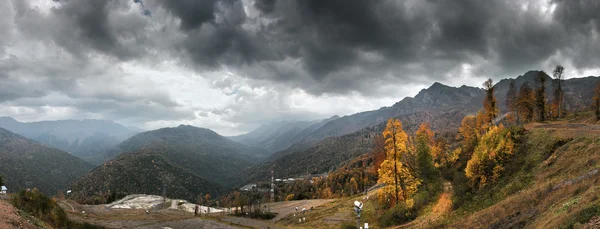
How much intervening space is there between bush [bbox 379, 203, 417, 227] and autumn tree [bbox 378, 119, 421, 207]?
1.35 m

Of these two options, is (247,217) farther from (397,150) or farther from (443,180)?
(397,150)

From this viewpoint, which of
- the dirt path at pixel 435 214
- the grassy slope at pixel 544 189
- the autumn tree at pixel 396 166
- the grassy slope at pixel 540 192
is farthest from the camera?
the autumn tree at pixel 396 166

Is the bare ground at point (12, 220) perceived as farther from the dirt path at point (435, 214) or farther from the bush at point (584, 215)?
the dirt path at point (435, 214)

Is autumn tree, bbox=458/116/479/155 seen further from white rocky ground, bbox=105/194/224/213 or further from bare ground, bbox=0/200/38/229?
white rocky ground, bbox=105/194/224/213

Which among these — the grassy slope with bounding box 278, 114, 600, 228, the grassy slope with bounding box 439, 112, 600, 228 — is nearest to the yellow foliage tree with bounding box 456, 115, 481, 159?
the grassy slope with bounding box 278, 114, 600, 228

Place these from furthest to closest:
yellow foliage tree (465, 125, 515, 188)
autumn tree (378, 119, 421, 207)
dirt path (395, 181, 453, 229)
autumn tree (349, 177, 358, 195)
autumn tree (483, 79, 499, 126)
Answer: autumn tree (349, 177, 358, 195), autumn tree (483, 79, 499, 126), autumn tree (378, 119, 421, 207), yellow foliage tree (465, 125, 515, 188), dirt path (395, 181, 453, 229)

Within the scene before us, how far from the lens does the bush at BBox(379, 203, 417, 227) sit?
48.4 m

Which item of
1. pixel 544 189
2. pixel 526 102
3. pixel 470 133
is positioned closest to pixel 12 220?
pixel 544 189

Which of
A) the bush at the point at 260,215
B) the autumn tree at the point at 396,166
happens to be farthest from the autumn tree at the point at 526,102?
the bush at the point at 260,215

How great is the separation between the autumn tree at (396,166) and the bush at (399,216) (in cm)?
135

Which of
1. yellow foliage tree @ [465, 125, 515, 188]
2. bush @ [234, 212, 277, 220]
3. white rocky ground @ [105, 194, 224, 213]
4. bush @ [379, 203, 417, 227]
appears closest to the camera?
yellow foliage tree @ [465, 125, 515, 188]

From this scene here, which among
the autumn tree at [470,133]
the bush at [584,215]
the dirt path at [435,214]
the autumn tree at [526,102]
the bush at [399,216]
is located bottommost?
the bush at [399,216]

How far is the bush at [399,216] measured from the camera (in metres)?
48.4

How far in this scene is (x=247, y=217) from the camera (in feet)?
325
